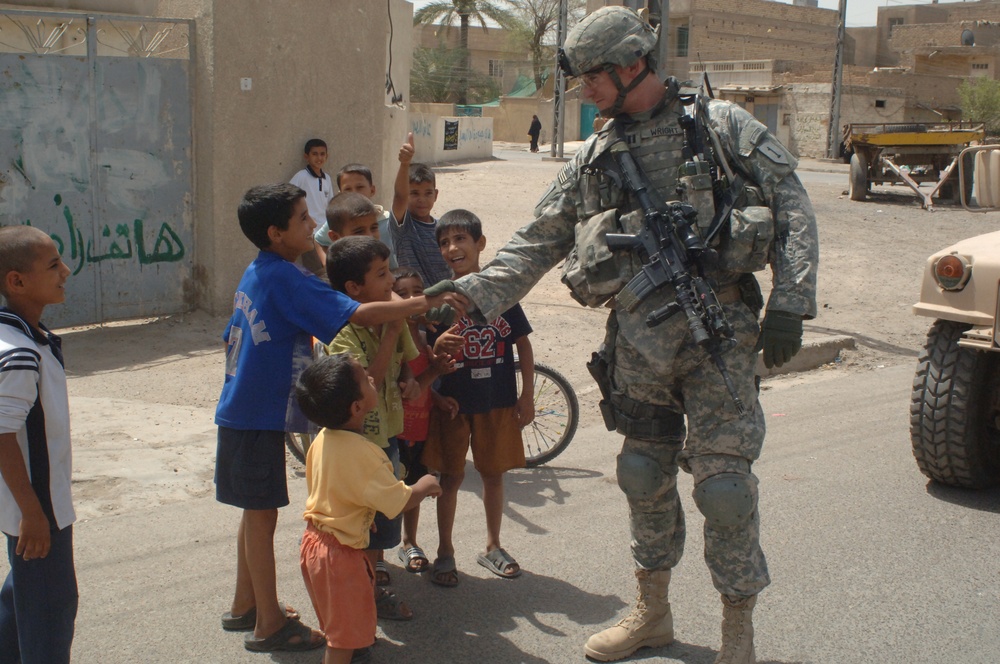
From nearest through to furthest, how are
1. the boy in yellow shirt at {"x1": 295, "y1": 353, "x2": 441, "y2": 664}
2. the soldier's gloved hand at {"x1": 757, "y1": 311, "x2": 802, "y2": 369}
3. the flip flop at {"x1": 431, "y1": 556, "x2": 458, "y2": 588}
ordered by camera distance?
the boy in yellow shirt at {"x1": 295, "y1": 353, "x2": 441, "y2": 664}
the soldier's gloved hand at {"x1": 757, "y1": 311, "x2": 802, "y2": 369}
the flip flop at {"x1": 431, "y1": 556, "x2": 458, "y2": 588}

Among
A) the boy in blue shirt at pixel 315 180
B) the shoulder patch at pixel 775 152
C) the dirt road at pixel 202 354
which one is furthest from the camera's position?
the boy in blue shirt at pixel 315 180

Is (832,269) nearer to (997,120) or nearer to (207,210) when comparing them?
(207,210)

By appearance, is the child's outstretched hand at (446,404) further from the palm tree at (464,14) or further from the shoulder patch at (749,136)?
the palm tree at (464,14)

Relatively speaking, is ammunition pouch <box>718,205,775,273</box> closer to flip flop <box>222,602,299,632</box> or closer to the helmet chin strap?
the helmet chin strap

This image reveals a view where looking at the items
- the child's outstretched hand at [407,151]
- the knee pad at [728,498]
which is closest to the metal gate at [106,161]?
the child's outstretched hand at [407,151]

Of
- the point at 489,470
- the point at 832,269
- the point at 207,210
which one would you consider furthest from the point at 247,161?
the point at 832,269

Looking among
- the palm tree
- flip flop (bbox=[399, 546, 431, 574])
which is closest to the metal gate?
flip flop (bbox=[399, 546, 431, 574])

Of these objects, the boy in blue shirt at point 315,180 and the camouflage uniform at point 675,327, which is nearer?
the camouflage uniform at point 675,327

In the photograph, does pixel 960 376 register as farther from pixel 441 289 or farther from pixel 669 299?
pixel 441 289

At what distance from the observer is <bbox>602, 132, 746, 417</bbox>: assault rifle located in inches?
121

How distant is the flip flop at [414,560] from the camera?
4.00 meters

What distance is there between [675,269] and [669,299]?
0.41 ft

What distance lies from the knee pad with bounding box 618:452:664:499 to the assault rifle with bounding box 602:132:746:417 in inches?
14.5

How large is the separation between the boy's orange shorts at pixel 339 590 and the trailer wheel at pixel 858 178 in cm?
1907
